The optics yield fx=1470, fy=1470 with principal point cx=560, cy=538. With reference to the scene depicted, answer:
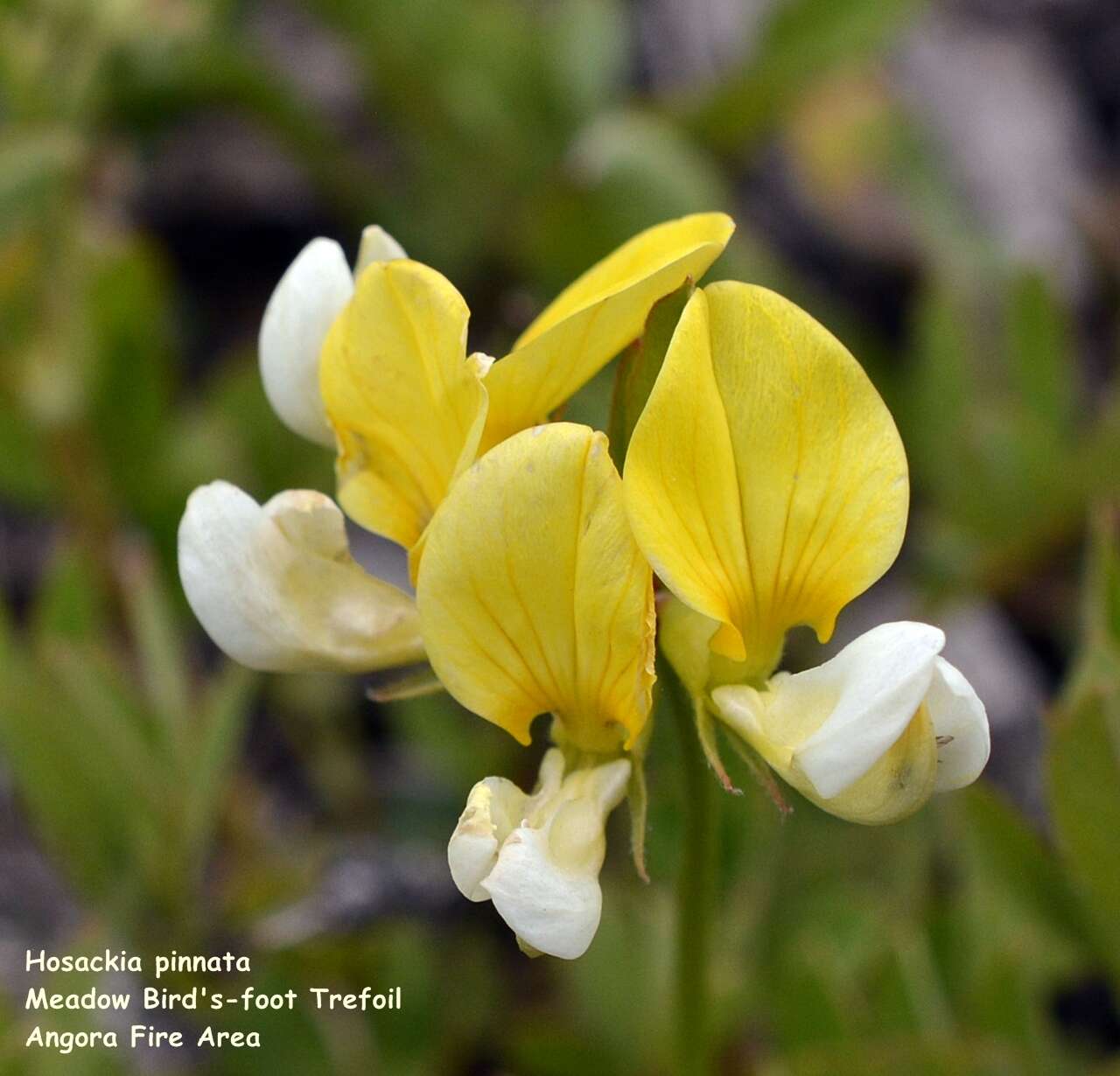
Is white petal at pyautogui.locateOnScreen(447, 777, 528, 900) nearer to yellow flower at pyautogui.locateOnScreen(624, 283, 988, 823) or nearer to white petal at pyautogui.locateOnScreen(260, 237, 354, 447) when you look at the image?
yellow flower at pyautogui.locateOnScreen(624, 283, 988, 823)

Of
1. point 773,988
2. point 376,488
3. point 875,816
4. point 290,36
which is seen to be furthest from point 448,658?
point 290,36

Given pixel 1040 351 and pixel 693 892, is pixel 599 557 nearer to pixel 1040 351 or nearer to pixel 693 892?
pixel 693 892

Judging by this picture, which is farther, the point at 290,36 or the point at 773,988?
the point at 290,36

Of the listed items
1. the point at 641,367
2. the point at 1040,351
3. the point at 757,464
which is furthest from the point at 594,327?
the point at 1040,351

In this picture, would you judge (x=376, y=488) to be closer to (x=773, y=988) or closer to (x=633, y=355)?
(x=633, y=355)

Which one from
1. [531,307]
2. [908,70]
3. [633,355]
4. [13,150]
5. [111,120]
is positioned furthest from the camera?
[908,70]

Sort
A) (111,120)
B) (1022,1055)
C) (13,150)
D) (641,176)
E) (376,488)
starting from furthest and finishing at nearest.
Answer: (111,120) < (641,176) < (13,150) < (1022,1055) < (376,488)
